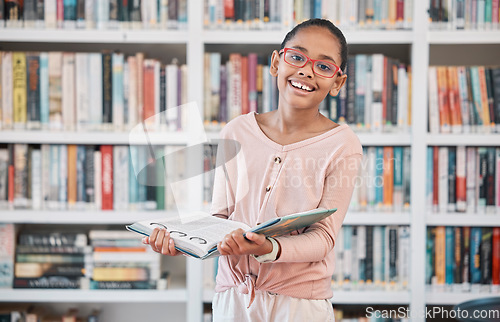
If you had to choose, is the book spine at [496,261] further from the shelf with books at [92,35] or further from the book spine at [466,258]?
the shelf with books at [92,35]

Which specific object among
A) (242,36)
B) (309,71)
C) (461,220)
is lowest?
(461,220)

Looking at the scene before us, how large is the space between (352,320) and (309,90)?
121 cm

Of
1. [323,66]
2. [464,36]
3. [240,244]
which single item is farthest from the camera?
[464,36]

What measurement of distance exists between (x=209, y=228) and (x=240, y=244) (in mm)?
110

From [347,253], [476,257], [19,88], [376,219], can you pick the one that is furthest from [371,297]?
[19,88]

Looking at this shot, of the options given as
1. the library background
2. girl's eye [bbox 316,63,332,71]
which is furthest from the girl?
the library background

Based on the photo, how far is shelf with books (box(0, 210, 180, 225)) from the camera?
1824mm

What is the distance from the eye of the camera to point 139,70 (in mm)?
1834

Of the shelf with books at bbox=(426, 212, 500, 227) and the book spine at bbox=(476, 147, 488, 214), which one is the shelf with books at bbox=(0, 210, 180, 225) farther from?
the book spine at bbox=(476, 147, 488, 214)

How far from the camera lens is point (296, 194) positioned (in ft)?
3.22

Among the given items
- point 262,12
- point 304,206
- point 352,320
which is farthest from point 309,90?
point 352,320

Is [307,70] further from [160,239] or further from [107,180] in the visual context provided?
[107,180]

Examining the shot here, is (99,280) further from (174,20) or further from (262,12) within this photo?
(262,12)

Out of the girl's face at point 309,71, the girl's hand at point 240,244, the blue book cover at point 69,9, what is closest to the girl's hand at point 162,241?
the girl's hand at point 240,244
